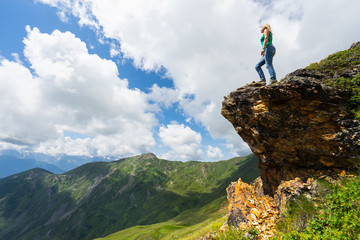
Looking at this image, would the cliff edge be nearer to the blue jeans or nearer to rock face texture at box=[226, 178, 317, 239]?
the blue jeans

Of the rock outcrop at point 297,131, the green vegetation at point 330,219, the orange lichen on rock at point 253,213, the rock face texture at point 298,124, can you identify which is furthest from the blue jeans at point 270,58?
the orange lichen on rock at point 253,213

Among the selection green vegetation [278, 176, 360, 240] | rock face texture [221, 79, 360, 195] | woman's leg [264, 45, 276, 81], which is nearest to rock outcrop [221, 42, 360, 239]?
rock face texture [221, 79, 360, 195]

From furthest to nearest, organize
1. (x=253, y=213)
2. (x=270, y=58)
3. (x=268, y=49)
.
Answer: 1. (x=270, y=58)
2. (x=268, y=49)
3. (x=253, y=213)

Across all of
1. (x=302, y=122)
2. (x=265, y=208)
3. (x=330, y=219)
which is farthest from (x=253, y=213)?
(x=302, y=122)

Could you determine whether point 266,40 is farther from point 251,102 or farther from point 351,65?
point 351,65

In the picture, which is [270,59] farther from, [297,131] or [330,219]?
[330,219]

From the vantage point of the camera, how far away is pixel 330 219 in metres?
7.66

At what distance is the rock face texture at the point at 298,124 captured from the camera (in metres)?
13.3

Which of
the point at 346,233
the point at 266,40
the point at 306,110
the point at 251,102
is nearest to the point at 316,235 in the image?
the point at 346,233

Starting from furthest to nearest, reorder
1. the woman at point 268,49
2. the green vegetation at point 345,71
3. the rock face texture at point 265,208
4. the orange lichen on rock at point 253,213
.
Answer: the woman at point 268,49 → the green vegetation at point 345,71 → the rock face texture at point 265,208 → the orange lichen on rock at point 253,213

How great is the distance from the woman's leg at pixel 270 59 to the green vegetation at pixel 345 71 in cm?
439

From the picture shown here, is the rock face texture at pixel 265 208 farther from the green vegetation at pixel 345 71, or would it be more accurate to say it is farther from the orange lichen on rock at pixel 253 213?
the green vegetation at pixel 345 71

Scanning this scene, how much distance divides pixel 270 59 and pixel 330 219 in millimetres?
13773

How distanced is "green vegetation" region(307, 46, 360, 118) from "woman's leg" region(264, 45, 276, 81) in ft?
14.4
